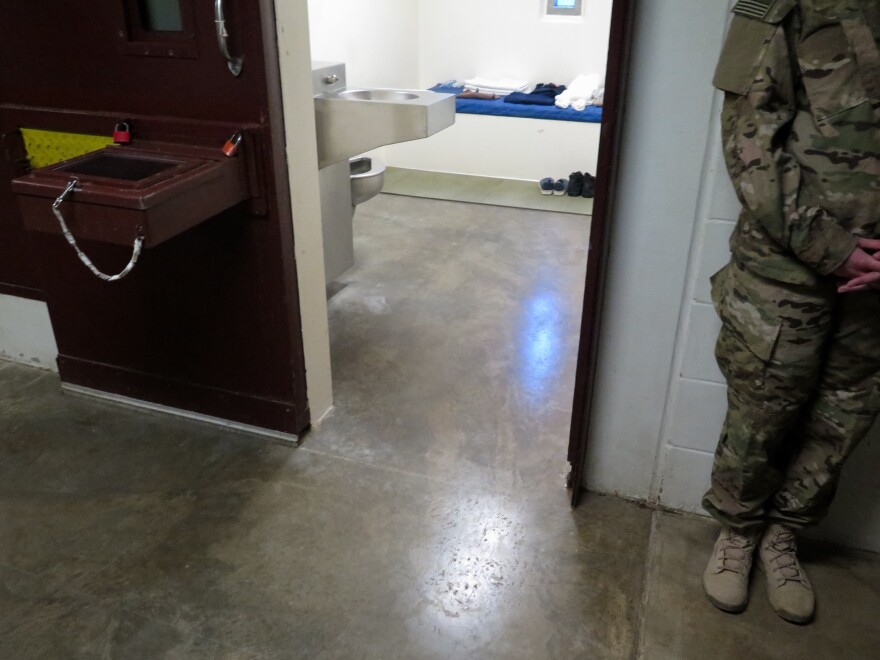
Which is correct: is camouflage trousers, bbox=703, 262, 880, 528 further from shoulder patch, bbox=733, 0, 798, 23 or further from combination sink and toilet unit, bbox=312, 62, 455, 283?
combination sink and toilet unit, bbox=312, 62, 455, 283

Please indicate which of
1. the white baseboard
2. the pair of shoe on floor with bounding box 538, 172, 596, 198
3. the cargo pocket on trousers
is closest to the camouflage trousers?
the cargo pocket on trousers

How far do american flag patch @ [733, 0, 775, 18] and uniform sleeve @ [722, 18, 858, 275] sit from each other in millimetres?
41

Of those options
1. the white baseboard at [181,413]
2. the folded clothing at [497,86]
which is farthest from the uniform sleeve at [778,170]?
the folded clothing at [497,86]

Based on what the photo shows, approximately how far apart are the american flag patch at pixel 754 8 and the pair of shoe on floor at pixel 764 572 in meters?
1.17

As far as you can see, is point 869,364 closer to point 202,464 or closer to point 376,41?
point 202,464

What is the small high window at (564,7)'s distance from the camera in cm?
548

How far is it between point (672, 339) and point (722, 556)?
0.55 meters

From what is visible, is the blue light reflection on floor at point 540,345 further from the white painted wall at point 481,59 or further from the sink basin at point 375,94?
the white painted wall at point 481,59

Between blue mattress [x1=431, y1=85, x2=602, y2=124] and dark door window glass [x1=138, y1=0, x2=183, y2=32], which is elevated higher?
dark door window glass [x1=138, y1=0, x2=183, y2=32]

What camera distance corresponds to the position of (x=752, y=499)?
5.52 ft

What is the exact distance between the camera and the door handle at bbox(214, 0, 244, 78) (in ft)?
5.79

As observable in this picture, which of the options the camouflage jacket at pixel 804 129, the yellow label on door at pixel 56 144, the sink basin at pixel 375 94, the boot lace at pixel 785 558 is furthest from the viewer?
the sink basin at pixel 375 94

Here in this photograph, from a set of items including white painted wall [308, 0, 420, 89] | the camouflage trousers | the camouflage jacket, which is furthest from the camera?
white painted wall [308, 0, 420, 89]

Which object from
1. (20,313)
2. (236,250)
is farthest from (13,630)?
(20,313)
